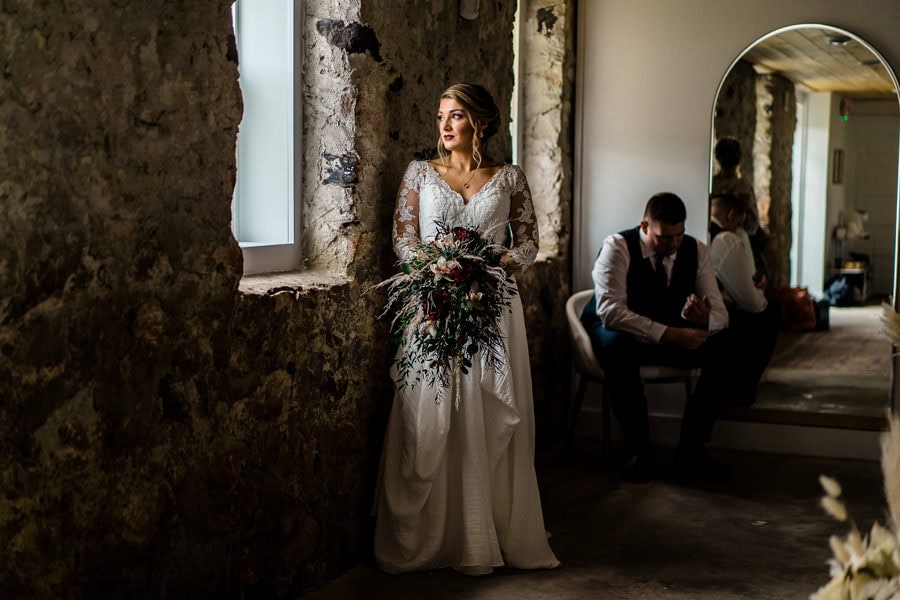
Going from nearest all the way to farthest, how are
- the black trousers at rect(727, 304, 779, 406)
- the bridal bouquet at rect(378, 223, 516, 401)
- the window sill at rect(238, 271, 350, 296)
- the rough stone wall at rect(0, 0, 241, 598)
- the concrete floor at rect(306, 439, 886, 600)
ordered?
the rough stone wall at rect(0, 0, 241, 598), the window sill at rect(238, 271, 350, 296), the bridal bouquet at rect(378, 223, 516, 401), the concrete floor at rect(306, 439, 886, 600), the black trousers at rect(727, 304, 779, 406)

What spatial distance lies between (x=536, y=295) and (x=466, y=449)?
1.79 meters

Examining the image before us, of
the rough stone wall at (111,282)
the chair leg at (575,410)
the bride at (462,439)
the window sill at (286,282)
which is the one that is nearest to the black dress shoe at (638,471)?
the chair leg at (575,410)

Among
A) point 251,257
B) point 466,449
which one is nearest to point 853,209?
point 466,449

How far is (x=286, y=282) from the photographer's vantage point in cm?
306

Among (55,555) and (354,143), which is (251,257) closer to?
(354,143)

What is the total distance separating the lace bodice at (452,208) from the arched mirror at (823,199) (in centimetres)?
207

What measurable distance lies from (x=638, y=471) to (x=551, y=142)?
70.1 inches

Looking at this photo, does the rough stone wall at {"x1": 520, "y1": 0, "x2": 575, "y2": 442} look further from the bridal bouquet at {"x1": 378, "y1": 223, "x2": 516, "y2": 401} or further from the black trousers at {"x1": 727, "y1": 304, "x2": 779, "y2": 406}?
the bridal bouquet at {"x1": 378, "y1": 223, "x2": 516, "y2": 401}

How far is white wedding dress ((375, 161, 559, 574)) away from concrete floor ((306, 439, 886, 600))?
0.09 m

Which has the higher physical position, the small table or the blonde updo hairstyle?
the blonde updo hairstyle

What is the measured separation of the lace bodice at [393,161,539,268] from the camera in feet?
11.2

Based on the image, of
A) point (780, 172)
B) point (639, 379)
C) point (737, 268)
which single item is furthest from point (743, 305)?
point (639, 379)

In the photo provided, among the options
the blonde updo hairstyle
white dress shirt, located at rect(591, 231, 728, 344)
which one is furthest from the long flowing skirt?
white dress shirt, located at rect(591, 231, 728, 344)

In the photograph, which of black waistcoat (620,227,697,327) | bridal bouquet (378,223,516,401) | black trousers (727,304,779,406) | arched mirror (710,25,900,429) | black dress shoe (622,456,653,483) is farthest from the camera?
black trousers (727,304,779,406)
